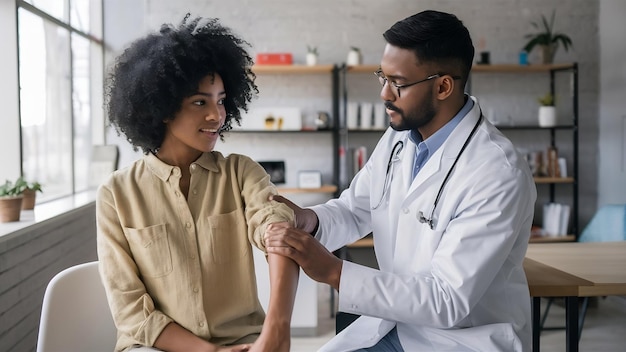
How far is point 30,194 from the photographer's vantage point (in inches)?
125

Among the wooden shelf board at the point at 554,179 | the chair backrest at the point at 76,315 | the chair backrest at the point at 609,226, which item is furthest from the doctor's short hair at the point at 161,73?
the wooden shelf board at the point at 554,179

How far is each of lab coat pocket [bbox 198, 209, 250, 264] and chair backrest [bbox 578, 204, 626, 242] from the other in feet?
8.49

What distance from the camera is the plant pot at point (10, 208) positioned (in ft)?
9.20

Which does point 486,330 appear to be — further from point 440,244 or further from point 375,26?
point 375,26

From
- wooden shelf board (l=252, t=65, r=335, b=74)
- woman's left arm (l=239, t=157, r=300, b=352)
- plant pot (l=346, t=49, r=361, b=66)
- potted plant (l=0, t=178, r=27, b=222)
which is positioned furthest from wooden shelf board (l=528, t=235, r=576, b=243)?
woman's left arm (l=239, t=157, r=300, b=352)

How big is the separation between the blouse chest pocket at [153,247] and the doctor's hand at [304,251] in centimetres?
24

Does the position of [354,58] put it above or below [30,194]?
above

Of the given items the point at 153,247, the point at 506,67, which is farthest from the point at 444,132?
the point at 506,67

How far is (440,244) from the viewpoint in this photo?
1692mm

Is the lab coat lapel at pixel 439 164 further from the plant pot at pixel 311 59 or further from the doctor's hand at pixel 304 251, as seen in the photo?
the plant pot at pixel 311 59

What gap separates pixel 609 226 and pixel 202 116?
9.18 feet

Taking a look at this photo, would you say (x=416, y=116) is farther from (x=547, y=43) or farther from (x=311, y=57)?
(x=547, y=43)

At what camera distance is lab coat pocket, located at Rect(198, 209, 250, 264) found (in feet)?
5.05

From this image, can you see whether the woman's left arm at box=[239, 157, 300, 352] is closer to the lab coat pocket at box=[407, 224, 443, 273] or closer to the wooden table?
the lab coat pocket at box=[407, 224, 443, 273]
